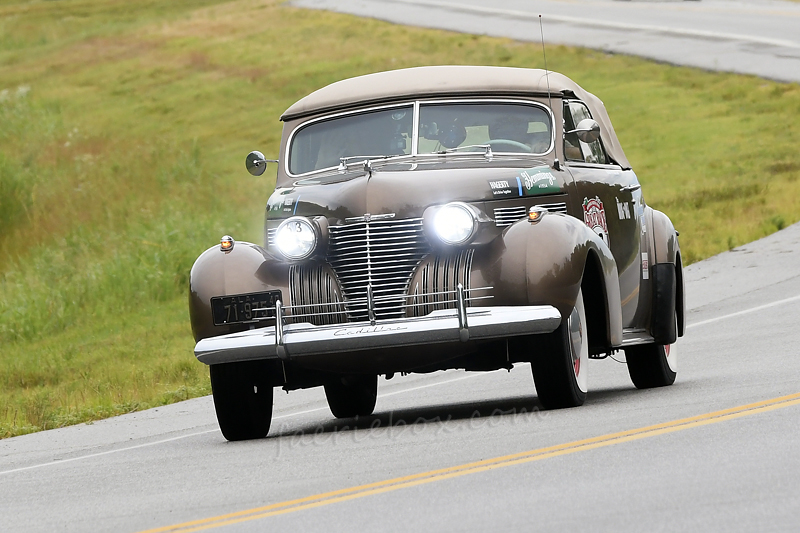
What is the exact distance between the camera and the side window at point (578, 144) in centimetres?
1065

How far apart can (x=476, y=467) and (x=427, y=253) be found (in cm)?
244

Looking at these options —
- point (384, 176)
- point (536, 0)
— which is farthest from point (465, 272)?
point (536, 0)

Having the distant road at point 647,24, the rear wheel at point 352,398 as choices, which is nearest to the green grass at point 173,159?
the distant road at point 647,24

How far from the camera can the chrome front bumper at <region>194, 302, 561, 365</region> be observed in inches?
351

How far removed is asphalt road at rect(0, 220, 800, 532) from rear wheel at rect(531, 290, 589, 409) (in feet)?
0.46

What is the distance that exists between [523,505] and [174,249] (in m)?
21.1

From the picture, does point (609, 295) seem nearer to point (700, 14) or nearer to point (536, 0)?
point (700, 14)

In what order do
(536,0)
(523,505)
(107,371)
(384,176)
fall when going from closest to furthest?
(523,505)
(384,176)
(107,371)
(536,0)

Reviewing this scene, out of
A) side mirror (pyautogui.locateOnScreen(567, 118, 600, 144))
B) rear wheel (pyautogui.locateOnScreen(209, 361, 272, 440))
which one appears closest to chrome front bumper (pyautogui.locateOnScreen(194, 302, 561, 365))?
rear wheel (pyautogui.locateOnScreen(209, 361, 272, 440))

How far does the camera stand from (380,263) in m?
9.52

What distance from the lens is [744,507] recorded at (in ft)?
18.8

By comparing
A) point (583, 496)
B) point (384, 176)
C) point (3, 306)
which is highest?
point (384, 176)

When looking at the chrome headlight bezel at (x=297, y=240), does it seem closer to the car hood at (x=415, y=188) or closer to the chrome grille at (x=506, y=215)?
the car hood at (x=415, y=188)

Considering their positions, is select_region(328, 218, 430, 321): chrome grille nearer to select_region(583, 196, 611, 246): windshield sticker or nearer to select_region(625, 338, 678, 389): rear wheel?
select_region(583, 196, 611, 246): windshield sticker
